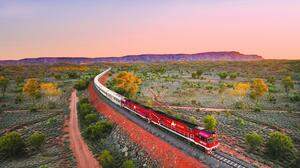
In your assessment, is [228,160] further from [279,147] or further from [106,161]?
[106,161]

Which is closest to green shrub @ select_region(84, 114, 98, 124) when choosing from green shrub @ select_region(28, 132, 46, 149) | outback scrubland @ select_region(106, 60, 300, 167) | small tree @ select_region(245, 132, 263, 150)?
green shrub @ select_region(28, 132, 46, 149)

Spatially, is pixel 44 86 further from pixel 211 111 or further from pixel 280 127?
pixel 280 127

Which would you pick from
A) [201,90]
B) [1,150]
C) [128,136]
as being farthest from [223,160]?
[201,90]

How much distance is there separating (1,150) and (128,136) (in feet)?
56.5

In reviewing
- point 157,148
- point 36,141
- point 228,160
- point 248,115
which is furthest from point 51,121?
point 228,160

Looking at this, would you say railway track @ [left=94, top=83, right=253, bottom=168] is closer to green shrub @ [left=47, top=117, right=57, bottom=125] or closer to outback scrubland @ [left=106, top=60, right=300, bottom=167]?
outback scrubland @ [left=106, top=60, right=300, bottom=167]

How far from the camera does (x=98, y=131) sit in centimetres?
4431

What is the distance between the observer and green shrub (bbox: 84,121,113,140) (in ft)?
145

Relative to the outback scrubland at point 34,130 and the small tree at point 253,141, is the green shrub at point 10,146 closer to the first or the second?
the outback scrubland at point 34,130

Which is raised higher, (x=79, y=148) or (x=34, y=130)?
(x=79, y=148)

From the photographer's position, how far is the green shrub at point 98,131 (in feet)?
145

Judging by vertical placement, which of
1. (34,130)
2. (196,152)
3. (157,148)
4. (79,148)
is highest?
(196,152)

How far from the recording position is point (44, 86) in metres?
83.4

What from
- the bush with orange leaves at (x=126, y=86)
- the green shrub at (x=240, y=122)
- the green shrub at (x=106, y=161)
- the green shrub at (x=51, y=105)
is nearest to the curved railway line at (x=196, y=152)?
the green shrub at (x=106, y=161)
